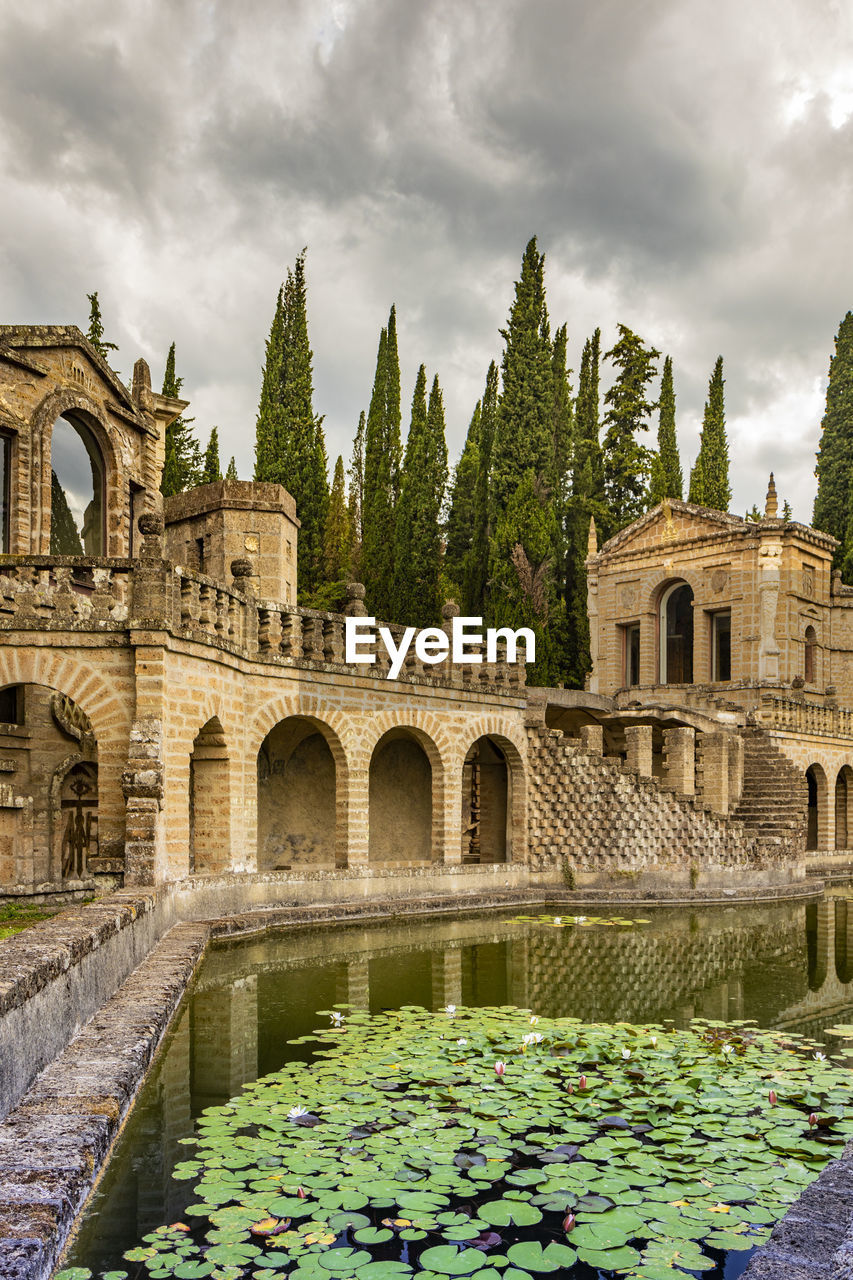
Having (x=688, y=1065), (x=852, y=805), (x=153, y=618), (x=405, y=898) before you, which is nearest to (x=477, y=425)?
(x=852, y=805)

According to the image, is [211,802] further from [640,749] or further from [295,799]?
[640,749]

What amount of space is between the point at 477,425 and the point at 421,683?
2920cm

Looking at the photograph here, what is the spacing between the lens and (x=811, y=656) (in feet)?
95.5

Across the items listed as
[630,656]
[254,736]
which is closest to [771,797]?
[630,656]

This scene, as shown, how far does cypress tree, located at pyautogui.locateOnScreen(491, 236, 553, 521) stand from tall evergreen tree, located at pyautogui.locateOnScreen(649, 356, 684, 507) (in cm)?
642

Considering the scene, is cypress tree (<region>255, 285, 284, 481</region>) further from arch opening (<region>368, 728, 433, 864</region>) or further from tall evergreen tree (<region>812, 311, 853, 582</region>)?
tall evergreen tree (<region>812, 311, 853, 582</region>)

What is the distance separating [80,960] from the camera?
20.5ft

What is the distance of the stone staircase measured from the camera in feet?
66.3

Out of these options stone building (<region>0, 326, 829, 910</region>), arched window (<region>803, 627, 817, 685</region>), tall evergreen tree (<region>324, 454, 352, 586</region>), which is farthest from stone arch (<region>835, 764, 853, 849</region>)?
tall evergreen tree (<region>324, 454, 352, 586</region>)

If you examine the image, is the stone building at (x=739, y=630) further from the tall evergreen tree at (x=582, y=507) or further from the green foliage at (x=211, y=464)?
the green foliage at (x=211, y=464)

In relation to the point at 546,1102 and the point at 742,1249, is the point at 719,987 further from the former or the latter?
the point at 742,1249

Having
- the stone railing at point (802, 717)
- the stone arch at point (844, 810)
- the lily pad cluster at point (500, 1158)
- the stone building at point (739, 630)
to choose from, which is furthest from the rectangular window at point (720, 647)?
the lily pad cluster at point (500, 1158)

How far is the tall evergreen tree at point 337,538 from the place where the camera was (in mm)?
34781

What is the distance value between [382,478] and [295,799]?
21.4m
